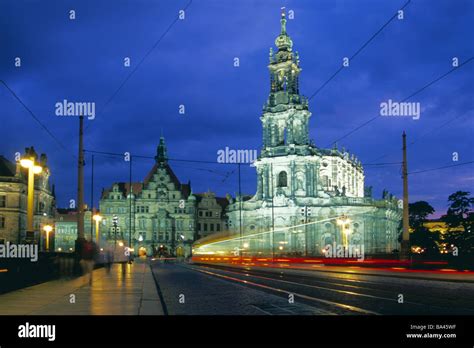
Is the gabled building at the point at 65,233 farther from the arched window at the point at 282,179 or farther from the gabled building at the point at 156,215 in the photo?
the arched window at the point at 282,179

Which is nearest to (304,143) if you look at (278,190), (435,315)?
(278,190)

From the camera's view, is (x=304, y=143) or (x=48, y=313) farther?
(x=304, y=143)

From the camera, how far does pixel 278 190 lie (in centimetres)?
10381

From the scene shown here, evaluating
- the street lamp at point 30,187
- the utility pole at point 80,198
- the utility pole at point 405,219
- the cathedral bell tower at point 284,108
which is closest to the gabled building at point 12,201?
the cathedral bell tower at point 284,108

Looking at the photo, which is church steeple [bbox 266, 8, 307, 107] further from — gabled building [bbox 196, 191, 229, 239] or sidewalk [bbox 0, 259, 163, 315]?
sidewalk [bbox 0, 259, 163, 315]

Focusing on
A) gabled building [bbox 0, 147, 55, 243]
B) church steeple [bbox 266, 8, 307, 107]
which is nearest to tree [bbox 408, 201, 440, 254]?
church steeple [bbox 266, 8, 307, 107]

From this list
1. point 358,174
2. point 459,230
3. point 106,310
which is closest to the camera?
point 106,310

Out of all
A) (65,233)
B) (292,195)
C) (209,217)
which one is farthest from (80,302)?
(65,233)

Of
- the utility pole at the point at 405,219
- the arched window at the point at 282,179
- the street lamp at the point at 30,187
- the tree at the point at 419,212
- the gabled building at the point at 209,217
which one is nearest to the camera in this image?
the street lamp at the point at 30,187

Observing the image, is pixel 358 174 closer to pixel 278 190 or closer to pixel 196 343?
pixel 278 190

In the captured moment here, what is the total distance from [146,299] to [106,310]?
11.7 feet

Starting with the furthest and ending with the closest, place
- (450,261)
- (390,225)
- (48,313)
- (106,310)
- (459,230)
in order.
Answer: (390,225)
(459,230)
(450,261)
(106,310)
(48,313)

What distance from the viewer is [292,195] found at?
102500 millimetres

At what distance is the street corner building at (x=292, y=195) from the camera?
10200cm
